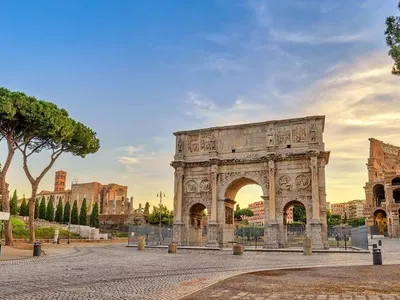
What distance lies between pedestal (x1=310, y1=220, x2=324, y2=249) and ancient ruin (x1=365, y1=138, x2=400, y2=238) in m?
38.9

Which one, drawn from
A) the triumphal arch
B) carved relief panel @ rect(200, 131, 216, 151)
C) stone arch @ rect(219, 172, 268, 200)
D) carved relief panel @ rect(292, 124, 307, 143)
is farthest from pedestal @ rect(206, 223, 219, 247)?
carved relief panel @ rect(292, 124, 307, 143)

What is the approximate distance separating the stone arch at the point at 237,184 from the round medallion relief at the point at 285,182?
4.06 feet

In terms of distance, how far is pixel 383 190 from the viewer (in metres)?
72.1

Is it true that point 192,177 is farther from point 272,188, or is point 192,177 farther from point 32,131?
point 32,131

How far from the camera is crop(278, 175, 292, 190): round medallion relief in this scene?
3005 cm

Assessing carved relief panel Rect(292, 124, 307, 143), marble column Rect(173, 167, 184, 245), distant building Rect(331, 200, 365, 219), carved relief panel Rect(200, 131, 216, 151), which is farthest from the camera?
distant building Rect(331, 200, 365, 219)

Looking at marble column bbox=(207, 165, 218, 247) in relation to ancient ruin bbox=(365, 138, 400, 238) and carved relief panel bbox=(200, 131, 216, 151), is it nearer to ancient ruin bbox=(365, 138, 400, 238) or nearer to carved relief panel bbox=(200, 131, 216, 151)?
carved relief panel bbox=(200, 131, 216, 151)

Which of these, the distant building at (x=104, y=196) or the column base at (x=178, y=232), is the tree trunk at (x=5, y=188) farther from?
the distant building at (x=104, y=196)

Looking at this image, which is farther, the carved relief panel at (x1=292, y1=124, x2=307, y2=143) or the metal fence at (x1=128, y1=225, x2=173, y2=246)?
the metal fence at (x1=128, y1=225, x2=173, y2=246)

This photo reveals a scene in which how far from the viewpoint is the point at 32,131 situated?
90.1 ft

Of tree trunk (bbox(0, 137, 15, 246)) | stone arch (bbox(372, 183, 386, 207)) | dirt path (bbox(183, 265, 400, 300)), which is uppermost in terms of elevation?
stone arch (bbox(372, 183, 386, 207))

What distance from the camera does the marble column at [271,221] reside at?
28.8 meters

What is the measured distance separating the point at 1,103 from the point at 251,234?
2680 centimetres

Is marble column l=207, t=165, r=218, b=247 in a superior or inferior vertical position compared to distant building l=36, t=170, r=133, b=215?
inferior
